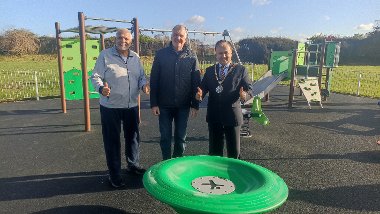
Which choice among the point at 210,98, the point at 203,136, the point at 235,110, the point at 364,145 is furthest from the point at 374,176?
the point at 203,136

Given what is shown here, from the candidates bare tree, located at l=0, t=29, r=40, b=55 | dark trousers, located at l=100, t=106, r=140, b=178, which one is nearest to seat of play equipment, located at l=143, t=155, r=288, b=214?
dark trousers, located at l=100, t=106, r=140, b=178

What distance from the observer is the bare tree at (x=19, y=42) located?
43531 mm

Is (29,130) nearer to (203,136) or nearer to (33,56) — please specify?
(203,136)

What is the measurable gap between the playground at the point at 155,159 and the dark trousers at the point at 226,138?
3.00 feet

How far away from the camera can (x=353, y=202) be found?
3.71m

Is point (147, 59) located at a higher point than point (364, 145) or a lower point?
higher

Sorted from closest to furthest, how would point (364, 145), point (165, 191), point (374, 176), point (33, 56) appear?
point (165, 191) < point (374, 176) < point (364, 145) < point (33, 56)

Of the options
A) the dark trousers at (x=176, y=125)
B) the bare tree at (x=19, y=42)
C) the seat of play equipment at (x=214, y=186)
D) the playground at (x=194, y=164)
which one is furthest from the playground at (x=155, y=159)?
the bare tree at (x=19, y=42)

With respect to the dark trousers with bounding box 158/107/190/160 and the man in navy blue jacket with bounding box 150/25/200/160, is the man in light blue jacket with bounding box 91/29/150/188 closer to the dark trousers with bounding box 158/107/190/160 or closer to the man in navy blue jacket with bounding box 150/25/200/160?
the man in navy blue jacket with bounding box 150/25/200/160

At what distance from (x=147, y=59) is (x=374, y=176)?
730 inches

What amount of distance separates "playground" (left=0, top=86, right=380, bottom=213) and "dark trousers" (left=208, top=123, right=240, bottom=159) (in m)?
0.91

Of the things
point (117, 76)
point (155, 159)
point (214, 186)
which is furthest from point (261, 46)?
point (214, 186)

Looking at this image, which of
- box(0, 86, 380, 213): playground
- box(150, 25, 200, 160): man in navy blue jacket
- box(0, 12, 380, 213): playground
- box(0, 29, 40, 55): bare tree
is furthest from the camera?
box(0, 29, 40, 55): bare tree

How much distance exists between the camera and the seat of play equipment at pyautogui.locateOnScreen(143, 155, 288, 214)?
2.17 m
